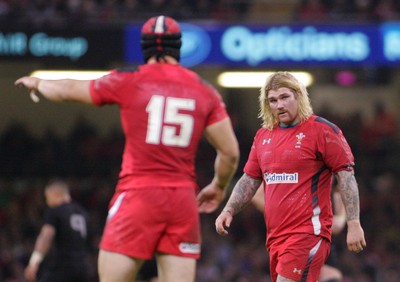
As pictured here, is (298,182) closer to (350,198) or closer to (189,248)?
(350,198)

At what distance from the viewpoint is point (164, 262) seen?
20.2ft

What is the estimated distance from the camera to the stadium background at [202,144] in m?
18.1

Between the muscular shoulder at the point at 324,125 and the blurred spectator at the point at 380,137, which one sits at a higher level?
the muscular shoulder at the point at 324,125

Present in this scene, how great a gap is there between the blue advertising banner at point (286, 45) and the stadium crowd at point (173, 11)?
316mm

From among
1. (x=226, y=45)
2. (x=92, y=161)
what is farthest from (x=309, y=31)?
(x=92, y=161)

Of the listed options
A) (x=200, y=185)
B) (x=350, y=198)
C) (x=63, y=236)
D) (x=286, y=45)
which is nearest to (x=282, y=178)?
(x=350, y=198)

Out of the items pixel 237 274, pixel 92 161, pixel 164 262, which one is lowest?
pixel 237 274

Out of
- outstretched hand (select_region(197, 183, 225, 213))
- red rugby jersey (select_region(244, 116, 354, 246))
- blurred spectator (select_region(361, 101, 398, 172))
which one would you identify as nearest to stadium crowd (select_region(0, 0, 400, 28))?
blurred spectator (select_region(361, 101, 398, 172))

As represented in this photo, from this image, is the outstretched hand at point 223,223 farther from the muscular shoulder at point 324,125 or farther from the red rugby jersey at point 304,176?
the muscular shoulder at point 324,125

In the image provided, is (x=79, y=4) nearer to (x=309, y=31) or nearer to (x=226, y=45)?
(x=226, y=45)

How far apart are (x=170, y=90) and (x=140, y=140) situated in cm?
33

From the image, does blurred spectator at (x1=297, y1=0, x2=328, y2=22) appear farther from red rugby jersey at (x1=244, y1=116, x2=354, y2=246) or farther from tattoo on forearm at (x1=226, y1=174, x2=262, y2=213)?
red rugby jersey at (x1=244, y1=116, x2=354, y2=246)

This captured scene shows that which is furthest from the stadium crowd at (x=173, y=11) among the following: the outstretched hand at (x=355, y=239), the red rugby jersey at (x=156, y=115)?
the red rugby jersey at (x=156, y=115)

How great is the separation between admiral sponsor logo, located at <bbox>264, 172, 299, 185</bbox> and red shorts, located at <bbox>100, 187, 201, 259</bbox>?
4.26ft
